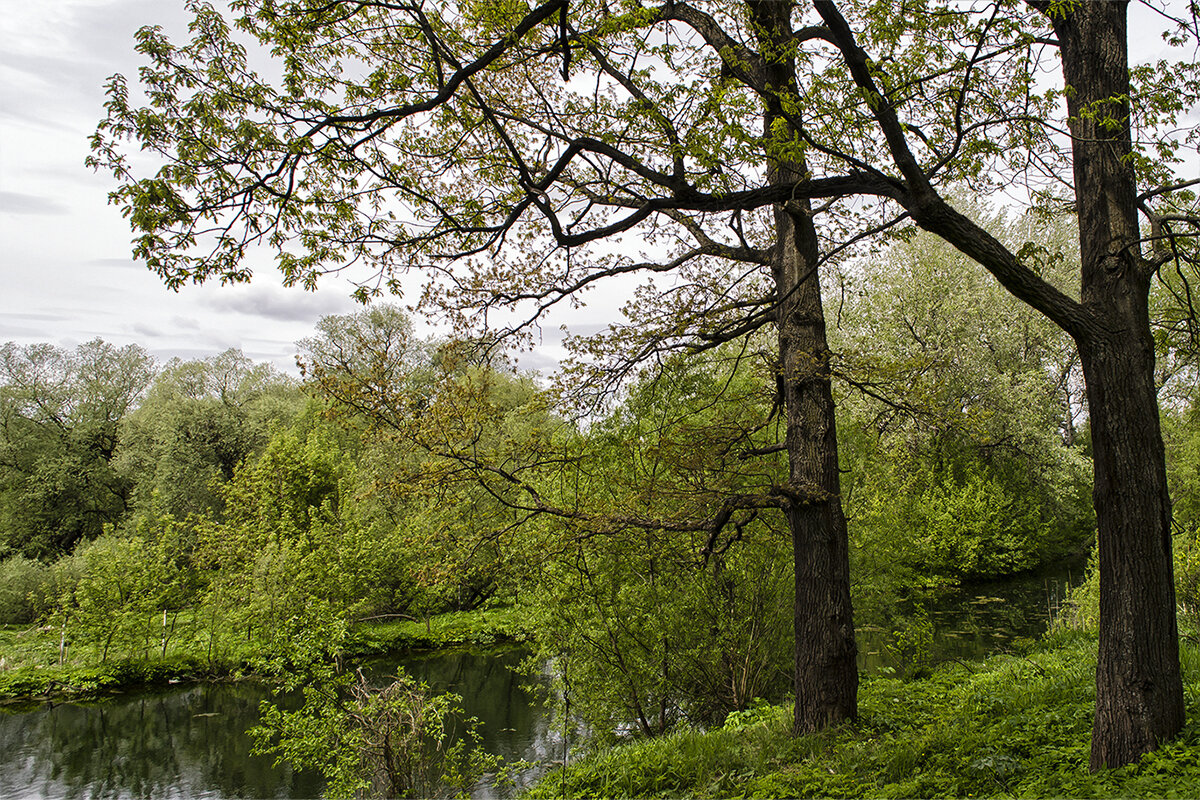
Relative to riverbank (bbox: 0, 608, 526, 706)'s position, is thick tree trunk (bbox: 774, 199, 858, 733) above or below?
above

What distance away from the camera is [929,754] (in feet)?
17.4

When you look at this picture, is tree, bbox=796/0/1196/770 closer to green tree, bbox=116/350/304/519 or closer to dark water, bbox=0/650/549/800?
dark water, bbox=0/650/549/800

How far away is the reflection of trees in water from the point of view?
1166 cm

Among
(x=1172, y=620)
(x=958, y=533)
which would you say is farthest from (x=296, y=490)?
(x=1172, y=620)

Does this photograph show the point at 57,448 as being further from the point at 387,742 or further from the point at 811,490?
the point at 811,490

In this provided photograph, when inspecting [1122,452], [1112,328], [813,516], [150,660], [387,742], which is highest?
[1112,328]

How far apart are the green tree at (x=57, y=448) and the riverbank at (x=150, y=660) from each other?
7729 millimetres

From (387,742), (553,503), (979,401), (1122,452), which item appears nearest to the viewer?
(1122,452)

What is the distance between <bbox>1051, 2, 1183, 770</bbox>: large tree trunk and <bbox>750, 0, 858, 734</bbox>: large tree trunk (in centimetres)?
205

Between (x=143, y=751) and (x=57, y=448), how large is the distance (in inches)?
905

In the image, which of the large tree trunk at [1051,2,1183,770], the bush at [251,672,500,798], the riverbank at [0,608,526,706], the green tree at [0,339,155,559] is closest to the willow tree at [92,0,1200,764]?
the large tree trunk at [1051,2,1183,770]

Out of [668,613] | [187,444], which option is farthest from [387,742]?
[187,444]

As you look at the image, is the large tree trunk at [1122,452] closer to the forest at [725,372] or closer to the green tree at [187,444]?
the forest at [725,372]

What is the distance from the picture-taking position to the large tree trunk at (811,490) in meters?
6.23
